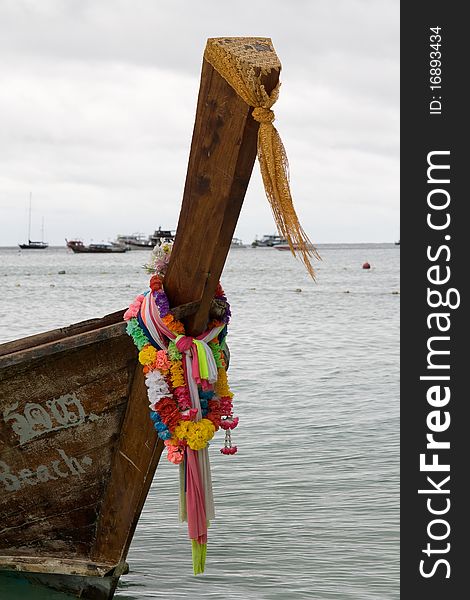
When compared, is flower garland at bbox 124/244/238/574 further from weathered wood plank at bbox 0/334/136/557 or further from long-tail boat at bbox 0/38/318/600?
weathered wood plank at bbox 0/334/136/557

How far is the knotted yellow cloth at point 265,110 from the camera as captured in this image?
4.09 meters

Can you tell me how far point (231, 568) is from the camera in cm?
598

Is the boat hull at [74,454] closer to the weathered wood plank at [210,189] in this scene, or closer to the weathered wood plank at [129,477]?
the weathered wood plank at [129,477]

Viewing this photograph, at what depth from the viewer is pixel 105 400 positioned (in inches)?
188

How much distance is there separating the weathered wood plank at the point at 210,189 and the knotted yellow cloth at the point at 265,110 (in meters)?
0.05

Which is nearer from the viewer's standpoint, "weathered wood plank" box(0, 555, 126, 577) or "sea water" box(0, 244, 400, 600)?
"weathered wood plank" box(0, 555, 126, 577)

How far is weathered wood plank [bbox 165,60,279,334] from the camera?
13.8 feet

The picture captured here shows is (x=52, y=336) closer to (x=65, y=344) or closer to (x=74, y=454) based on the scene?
(x=65, y=344)

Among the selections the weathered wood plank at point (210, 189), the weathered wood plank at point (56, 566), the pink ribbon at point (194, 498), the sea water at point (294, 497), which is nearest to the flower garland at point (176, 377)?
the pink ribbon at point (194, 498)

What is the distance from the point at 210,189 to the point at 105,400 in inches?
47.4

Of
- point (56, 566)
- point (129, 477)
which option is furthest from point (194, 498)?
point (56, 566)

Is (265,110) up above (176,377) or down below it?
above

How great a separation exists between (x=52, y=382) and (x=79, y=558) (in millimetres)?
1002

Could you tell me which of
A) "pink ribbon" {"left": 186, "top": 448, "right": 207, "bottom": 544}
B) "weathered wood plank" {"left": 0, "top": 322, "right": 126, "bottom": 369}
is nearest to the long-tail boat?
"weathered wood plank" {"left": 0, "top": 322, "right": 126, "bottom": 369}
